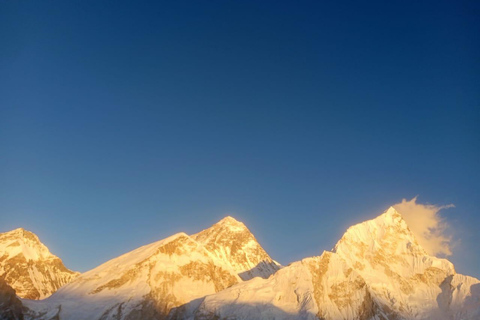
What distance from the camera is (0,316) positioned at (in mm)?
197375
